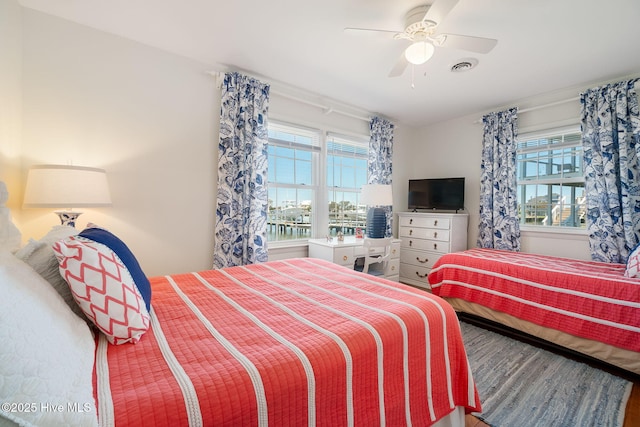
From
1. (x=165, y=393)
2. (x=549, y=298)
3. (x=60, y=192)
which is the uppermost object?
(x=60, y=192)

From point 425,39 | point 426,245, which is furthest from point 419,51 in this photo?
point 426,245

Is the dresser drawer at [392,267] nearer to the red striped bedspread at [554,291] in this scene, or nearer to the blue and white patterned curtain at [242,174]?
the red striped bedspread at [554,291]

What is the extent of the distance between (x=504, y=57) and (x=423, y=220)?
6.96 feet

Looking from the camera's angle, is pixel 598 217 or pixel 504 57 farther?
pixel 598 217

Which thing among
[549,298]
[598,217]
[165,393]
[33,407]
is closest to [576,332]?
[549,298]

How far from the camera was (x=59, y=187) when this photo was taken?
1664mm

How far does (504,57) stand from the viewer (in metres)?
2.44

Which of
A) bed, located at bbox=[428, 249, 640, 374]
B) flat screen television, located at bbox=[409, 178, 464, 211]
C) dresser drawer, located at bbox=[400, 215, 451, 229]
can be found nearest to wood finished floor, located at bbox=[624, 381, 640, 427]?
bed, located at bbox=[428, 249, 640, 374]

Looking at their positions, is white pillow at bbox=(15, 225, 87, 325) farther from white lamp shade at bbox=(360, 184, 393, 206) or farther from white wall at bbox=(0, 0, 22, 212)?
white lamp shade at bbox=(360, 184, 393, 206)

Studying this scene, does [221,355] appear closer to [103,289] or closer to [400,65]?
[103,289]

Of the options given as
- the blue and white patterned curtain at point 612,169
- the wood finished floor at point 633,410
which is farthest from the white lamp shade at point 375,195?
the wood finished floor at point 633,410

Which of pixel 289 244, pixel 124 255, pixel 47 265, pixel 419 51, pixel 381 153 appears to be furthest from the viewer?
pixel 381 153

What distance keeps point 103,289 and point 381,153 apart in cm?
365

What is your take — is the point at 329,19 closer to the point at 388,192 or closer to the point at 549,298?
the point at 388,192
